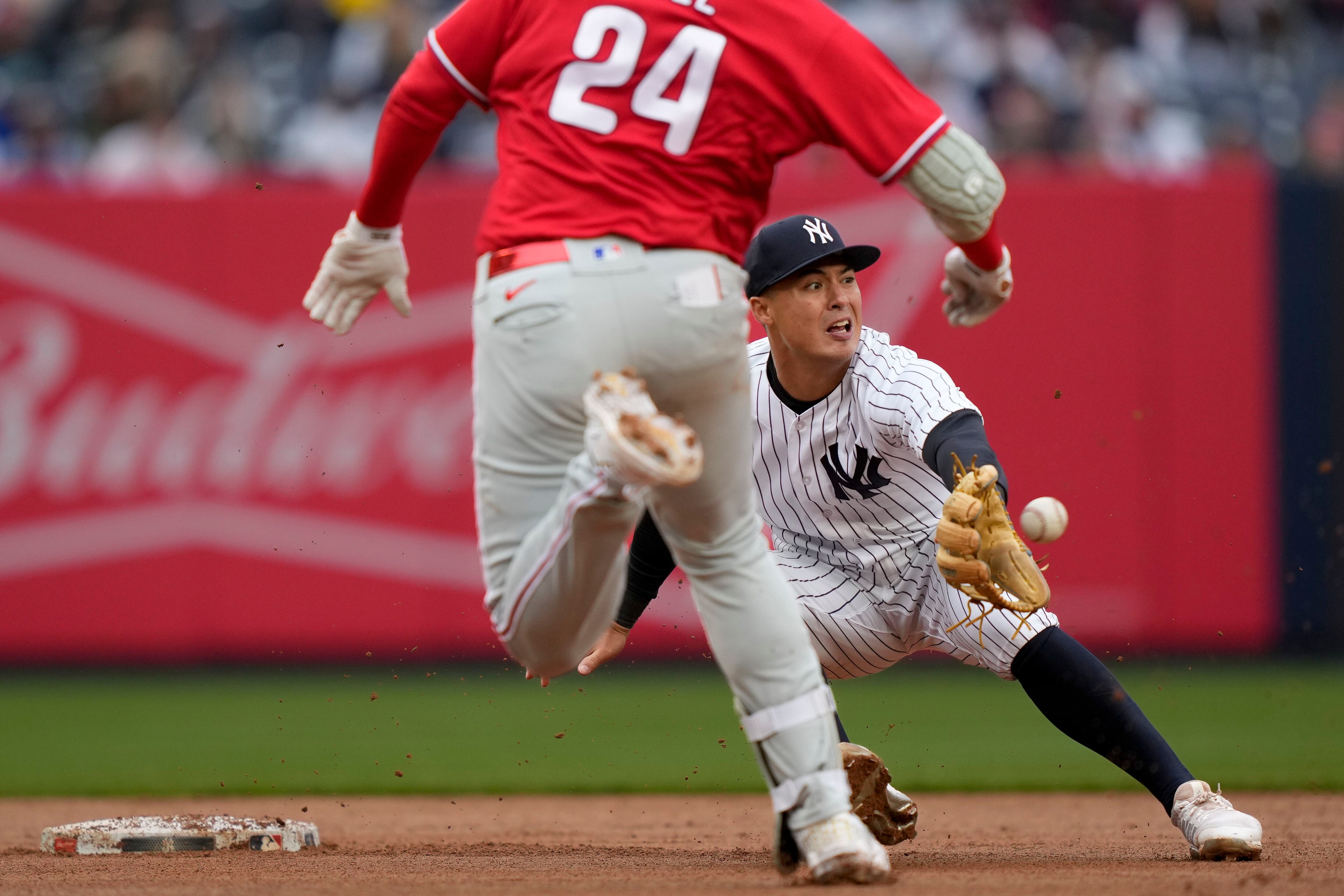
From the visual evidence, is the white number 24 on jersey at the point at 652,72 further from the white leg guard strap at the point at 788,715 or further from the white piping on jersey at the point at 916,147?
the white leg guard strap at the point at 788,715

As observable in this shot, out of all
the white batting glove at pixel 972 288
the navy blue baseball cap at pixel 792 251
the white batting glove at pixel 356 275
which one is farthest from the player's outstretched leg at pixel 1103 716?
the white batting glove at pixel 356 275

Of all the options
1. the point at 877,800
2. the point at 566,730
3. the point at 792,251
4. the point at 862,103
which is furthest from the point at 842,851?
the point at 566,730

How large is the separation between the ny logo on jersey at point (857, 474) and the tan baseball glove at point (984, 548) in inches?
23.6

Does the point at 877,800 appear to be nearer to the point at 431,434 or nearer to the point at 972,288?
the point at 972,288

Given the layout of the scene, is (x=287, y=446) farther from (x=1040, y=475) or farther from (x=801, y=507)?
(x=801, y=507)

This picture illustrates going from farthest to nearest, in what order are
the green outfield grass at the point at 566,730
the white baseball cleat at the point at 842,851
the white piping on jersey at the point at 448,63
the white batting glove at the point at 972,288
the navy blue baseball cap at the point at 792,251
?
1. the green outfield grass at the point at 566,730
2. the navy blue baseball cap at the point at 792,251
3. the white batting glove at the point at 972,288
4. the white piping on jersey at the point at 448,63
5. the white baseball cleat at the point at 842,851

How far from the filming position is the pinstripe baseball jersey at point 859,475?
12.7 feet

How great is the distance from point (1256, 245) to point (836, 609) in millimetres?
5668

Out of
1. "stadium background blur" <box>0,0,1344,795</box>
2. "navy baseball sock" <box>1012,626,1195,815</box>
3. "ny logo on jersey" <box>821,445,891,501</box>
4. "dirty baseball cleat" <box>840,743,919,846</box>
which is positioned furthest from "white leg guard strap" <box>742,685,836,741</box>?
"stadium background blur" <box>0,0,1344,795</box>

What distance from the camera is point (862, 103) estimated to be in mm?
2834

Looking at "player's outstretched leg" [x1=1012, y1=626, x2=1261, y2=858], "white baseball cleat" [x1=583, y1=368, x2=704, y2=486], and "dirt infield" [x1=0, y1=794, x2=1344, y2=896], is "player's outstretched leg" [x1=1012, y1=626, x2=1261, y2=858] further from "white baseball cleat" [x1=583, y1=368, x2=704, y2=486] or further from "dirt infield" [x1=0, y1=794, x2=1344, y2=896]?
"white baseball cleat" [x1=583, y1=368, x2=704, y2=486]

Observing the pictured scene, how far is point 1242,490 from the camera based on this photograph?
8523mm

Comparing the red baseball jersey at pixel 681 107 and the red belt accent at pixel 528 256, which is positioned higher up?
the red baseball jersey at pixel 681 107

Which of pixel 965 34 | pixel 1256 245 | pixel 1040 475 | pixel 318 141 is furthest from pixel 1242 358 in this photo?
pixel 318 141
